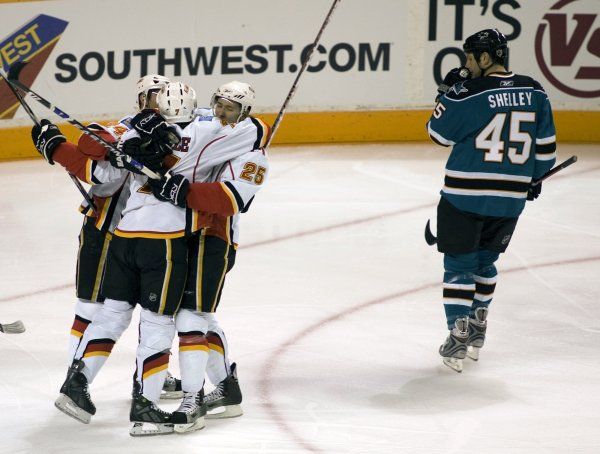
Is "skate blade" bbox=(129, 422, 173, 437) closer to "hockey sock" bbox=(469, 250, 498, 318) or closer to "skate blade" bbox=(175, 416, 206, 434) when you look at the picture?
"skate blade" bbox=(175, 416, 206, 434)

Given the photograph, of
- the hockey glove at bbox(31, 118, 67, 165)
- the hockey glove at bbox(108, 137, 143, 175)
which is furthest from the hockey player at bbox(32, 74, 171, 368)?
the hockey glove at bbox(108, 137, 143, 175)

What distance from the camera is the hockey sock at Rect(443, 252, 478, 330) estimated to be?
14.1ft

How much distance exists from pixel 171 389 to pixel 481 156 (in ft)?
4.60

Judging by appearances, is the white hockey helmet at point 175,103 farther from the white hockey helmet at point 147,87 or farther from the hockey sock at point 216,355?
the hockey sock at point 216,355

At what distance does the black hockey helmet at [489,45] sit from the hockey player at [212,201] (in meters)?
1.02

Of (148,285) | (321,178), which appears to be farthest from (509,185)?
(321,178)

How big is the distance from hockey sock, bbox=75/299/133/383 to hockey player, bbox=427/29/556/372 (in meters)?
1.31

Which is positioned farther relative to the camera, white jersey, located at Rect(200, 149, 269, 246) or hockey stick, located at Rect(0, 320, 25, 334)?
hockey stick, located at Rect(0, 320, 25, 334)

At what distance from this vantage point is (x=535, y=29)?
342 inches

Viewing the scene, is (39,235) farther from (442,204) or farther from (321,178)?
(442,204)

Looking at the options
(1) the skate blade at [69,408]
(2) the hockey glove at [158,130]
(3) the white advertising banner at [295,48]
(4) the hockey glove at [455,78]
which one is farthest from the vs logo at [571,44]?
(1) the skate blade at [69,408]

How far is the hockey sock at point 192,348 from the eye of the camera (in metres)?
3.56

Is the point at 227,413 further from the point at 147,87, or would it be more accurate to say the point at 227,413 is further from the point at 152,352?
the point at 147,87

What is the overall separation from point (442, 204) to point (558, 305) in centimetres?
112
